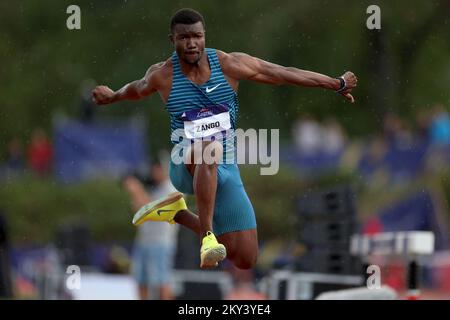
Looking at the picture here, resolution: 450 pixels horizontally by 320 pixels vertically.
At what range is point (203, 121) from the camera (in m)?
9.73

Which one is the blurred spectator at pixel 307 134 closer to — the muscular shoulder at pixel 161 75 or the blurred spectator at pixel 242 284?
the blurred spectator at pixel 242 284

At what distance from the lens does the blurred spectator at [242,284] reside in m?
17.7

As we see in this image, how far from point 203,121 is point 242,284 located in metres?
8.68

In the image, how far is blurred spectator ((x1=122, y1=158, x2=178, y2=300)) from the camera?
632 inches

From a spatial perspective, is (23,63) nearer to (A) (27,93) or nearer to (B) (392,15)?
(A) (27,93)

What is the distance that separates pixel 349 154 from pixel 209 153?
10944 millimetres

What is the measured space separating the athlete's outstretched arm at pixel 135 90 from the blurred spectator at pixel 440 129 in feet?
34.1

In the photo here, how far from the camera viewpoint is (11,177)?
21.7 m

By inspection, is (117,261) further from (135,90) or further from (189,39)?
(189,39)

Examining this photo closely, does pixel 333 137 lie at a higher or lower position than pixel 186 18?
A: higher

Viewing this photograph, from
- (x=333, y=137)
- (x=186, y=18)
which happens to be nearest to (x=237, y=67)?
(x=186, y=18)

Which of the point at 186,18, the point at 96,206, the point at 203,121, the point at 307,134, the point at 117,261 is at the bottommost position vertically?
the point at 117,261

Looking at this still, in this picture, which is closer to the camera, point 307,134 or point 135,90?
point 135,90
